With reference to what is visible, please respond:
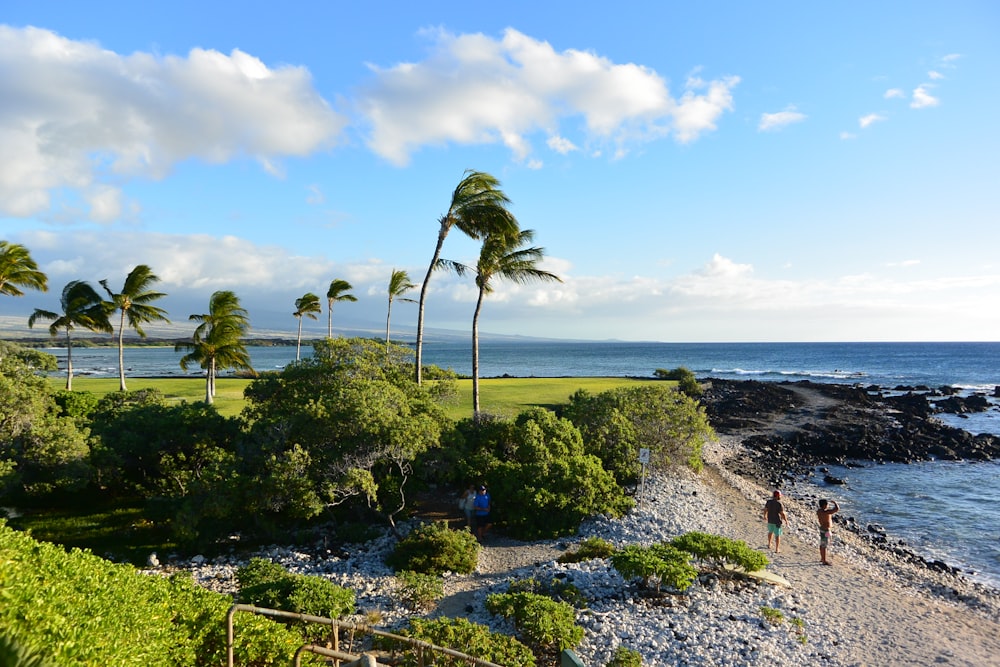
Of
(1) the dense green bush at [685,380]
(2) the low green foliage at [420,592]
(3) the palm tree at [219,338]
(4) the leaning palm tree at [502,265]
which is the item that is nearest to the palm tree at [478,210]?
(4) the leaning palm tree at [502,265]

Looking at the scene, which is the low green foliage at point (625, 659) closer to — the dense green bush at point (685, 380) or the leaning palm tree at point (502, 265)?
the leaning palm tree at point (502, 265)

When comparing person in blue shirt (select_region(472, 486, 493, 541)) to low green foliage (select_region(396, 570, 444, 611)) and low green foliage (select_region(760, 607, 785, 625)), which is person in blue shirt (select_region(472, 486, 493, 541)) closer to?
low green foliage (select_region(396, 570, 444, 611))

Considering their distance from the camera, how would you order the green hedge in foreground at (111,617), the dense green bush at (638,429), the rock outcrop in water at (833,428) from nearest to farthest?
the green hedge in foreground at (111,617)
the dense green bush at (638,429)
the rock outcrop in water at (833,428)

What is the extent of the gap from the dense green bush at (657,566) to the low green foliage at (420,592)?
400 centimetres

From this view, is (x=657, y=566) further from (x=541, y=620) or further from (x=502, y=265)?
(x=502, y=265)

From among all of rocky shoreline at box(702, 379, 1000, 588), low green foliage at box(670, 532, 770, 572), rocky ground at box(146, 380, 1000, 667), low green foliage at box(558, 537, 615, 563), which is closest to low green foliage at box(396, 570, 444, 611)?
rocky ground at box(146, 380, 1000, 667)

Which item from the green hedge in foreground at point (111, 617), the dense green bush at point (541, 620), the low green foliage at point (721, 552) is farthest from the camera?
the low green foliage at point (721, 552)

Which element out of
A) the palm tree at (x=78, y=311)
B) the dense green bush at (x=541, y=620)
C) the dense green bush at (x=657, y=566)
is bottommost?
the dense green bush at (x=541, y=620)

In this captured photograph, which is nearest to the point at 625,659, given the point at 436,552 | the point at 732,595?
the point at 732,595

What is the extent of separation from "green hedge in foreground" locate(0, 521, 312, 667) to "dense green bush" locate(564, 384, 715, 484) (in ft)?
47.5

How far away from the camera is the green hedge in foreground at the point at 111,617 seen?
440 centimetres

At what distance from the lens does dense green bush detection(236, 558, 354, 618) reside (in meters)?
9.48

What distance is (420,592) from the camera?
1132 cm

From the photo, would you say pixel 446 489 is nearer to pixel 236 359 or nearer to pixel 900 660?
pixel 900 660
